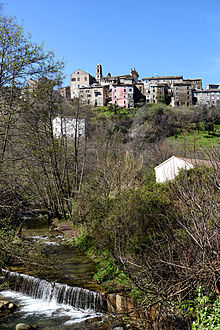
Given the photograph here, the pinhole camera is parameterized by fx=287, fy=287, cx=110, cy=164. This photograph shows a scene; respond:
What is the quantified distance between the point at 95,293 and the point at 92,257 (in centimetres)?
409

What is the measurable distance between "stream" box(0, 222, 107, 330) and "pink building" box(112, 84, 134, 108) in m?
73.5

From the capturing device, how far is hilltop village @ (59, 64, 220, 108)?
3286 inches

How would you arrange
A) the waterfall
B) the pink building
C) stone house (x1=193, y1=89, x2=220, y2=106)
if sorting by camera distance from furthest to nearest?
stone house (x1=193, y1=89, x2=220, y2=106) < the pink building < the waterfall

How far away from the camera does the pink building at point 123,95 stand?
271 feet

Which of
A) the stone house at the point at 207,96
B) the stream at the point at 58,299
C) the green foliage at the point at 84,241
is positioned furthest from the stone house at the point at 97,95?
the stream at the point at 58,299

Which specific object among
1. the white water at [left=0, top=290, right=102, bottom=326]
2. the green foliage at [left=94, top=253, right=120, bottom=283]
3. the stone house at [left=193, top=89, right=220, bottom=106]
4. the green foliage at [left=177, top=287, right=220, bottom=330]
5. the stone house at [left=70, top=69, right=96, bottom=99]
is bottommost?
the white water at [left=0, top=290, right=102, bottom=326]

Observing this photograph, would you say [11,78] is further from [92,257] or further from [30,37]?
[92,257]

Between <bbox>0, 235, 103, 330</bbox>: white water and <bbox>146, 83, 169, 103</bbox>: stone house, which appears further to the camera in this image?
<bbox>146, 83, 169, 103</bbox>: stone house

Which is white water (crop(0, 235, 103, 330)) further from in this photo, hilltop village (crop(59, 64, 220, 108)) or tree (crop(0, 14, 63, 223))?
hilltop village (crop(59, 64, 220, 108))

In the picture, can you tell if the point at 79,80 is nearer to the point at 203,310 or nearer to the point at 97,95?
the point at 97,95

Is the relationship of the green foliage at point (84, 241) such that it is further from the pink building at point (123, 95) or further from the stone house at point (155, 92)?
the stone house at point (155, 92)

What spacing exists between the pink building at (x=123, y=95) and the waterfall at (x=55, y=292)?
74.8 m

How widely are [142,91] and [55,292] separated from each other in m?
82.3

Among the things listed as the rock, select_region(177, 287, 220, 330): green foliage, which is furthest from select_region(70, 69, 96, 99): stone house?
select_region(177, 287, 220, 330): green foliage
